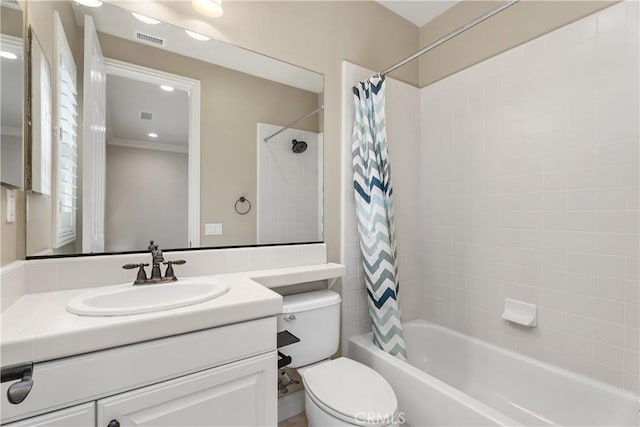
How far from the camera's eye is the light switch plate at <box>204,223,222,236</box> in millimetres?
1481

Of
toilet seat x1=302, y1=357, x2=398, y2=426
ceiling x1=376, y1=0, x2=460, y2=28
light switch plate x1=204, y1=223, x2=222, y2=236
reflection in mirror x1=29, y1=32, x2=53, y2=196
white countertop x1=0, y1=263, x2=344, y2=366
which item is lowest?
toilet seat x1=302, y1=357, x2=398, y2=426

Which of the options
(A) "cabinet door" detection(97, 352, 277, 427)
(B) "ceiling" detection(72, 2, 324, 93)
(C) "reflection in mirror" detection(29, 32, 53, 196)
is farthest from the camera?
(B) "ceiling" detection(72, 2, 324, 93)

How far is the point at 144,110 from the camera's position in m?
1.36

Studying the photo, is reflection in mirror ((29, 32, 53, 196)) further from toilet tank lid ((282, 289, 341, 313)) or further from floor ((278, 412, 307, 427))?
floor ((278, 412, 307, 427))

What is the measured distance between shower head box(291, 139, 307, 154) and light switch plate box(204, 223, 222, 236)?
0.64 m

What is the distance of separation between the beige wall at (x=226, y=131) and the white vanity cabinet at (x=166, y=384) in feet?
2.17

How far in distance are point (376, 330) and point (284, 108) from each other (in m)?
1.46

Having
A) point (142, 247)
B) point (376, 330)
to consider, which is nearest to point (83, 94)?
point (142, 247)

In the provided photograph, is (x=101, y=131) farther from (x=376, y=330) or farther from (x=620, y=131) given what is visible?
(x=620, y=131)

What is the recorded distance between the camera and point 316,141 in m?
1.85

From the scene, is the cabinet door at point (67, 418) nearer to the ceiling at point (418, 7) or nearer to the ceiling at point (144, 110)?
the ceiling at point (144, 110)

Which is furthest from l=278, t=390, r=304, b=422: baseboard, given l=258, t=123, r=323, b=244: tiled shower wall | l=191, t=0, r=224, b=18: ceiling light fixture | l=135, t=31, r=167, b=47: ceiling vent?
l=191, t=0, r=224, b=18: ceiling light fixture

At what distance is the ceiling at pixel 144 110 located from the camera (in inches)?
50.9

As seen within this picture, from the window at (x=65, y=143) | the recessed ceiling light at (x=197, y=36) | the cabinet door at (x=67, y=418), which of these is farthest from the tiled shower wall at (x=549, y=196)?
the window at (x=65, y=143)
